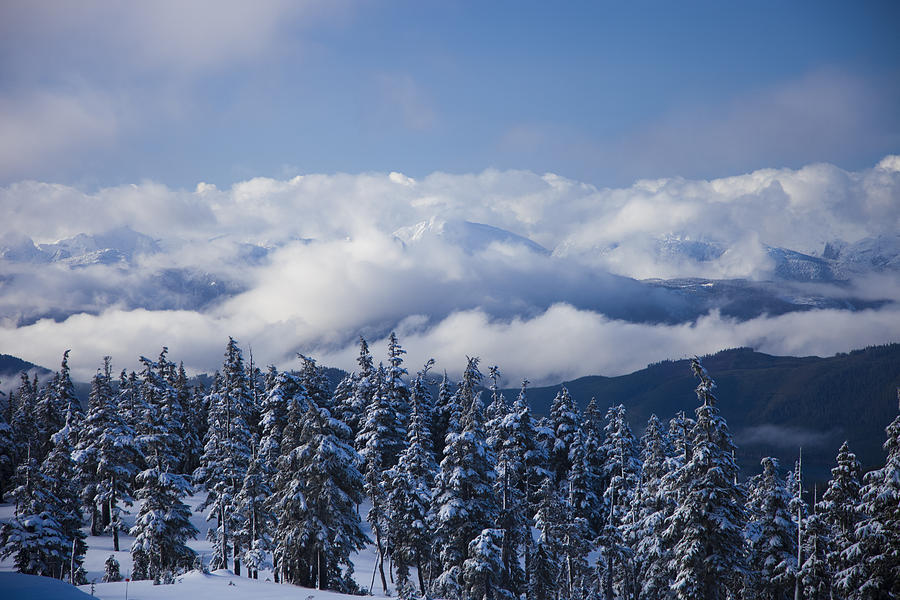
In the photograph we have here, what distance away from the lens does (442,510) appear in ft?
133

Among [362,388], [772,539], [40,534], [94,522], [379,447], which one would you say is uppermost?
[362,388]

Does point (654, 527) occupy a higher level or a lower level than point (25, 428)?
lower

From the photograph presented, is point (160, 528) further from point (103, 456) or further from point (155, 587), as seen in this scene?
point (103, 456)

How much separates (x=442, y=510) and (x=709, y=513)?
51.8 feet

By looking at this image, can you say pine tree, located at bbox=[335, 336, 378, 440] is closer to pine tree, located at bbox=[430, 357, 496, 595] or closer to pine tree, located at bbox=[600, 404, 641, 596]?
pine tree, located at bbox=[430, 357, 496, 595]

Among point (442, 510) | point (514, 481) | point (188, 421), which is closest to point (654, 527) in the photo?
point (514, 481)

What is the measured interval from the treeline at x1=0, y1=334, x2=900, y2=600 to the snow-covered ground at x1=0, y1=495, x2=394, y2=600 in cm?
280

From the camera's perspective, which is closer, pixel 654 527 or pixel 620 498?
pixel 654 527

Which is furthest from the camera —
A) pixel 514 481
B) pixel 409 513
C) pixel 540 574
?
pixel 409 513

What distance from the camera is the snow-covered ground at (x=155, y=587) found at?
24.0 meters

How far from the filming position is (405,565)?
50031mm

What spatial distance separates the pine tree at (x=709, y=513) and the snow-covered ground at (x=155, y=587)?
61.1 feet

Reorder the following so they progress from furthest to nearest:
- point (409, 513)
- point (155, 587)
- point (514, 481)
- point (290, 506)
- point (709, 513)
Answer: point (409, 513), point (514, 481), point (290, 506), point (709, 513), point (155, 587)

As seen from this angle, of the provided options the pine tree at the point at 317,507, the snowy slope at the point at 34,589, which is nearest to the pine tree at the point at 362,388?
the pine tree at the point at 317,507
